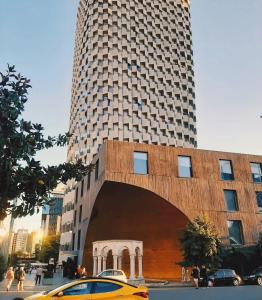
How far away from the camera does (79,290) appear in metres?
9.43

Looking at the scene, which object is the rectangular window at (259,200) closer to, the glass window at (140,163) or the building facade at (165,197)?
the building facade at (165,197)

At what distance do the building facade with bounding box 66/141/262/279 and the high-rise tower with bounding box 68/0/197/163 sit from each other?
26351 mm

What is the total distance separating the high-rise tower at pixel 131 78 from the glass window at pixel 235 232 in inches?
1291

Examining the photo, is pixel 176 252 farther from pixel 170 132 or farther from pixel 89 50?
pixel 89 50

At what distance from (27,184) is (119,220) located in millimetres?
27772

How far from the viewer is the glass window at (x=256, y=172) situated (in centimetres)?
3662

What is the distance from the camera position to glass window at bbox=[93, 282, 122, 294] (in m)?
9.52

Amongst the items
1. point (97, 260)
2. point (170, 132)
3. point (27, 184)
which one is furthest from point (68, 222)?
point (27, 184)

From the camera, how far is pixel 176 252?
37.4m

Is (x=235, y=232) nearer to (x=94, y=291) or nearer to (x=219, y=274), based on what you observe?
(x=219, y=274)

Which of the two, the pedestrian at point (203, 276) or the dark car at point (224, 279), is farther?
the dark car at point (224, 279)

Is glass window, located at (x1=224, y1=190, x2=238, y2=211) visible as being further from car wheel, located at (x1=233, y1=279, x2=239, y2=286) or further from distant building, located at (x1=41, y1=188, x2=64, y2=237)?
distant building, located at (x1=41, y1=188, x2=64, y2=237)

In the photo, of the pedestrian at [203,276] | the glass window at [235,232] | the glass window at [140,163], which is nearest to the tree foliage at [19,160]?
the pedestrian at [203,276]

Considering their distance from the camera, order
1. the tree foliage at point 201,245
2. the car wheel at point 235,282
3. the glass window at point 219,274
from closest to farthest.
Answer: the car wheel at point 235,282
the glass window at point 219,274
the tree foliage at point 201,245
